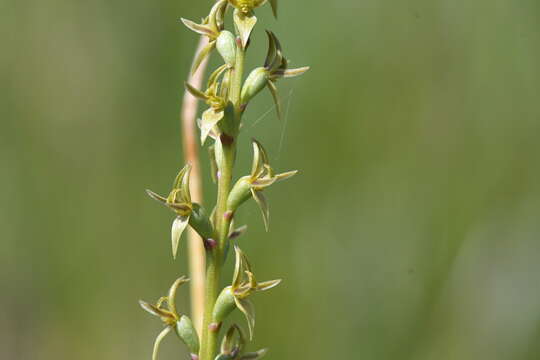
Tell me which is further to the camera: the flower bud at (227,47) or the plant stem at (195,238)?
the plant stem at (195,238)

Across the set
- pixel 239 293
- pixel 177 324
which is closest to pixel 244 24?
pixel 239 293

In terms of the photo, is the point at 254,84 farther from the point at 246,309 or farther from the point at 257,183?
the point at 246,309

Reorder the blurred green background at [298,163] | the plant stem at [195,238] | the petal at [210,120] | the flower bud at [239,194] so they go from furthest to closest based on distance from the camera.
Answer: the blurred green background at [298,163]
the plant stem at [195,238]
the flower bud at [239,194]
the petal at [210,120]

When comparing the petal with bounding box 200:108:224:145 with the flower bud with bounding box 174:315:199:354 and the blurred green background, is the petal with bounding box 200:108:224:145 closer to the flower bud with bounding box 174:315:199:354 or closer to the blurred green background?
the flower bud with bounding box 174:315:199:354

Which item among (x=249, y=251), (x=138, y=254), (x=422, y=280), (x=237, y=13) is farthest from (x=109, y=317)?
(x=237, y=13)

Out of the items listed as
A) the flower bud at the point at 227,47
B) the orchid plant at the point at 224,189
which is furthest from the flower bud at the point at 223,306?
the flower bud at the point at 227,47

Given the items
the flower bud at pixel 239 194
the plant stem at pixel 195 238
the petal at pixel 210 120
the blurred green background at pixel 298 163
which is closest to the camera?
the petal at pixel 210 120

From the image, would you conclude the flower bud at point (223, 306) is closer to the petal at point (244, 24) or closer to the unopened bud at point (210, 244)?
the unopened bud at point (210, 244)
